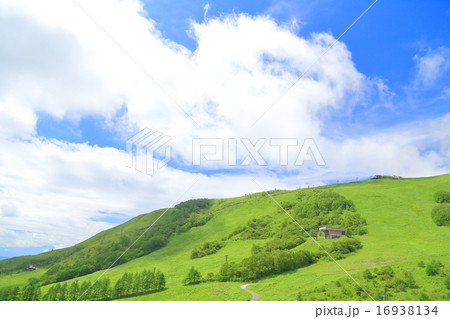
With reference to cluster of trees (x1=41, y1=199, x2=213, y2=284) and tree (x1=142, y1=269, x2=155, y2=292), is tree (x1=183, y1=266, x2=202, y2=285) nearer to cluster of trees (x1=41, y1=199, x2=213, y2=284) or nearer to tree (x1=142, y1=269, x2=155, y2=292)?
tree (x1=142, y1=269, x2=155, y2=292)

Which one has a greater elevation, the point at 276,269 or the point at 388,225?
the point at 388,225

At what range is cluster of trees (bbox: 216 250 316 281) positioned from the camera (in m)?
65.8

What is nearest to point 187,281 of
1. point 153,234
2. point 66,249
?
point 153,234

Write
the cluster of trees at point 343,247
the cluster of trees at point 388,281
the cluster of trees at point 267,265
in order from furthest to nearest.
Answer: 1. the cluster of trees at point 343,247
2. the cluster of trees at point 267,265
3. the cluster of trees at point 388,281

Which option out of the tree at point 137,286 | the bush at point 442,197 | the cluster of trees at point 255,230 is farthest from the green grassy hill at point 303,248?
the bush at point 442,197

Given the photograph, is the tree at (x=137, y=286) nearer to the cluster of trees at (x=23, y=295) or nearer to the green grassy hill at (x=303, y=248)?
the green grassy hill at (x=303, y=248)

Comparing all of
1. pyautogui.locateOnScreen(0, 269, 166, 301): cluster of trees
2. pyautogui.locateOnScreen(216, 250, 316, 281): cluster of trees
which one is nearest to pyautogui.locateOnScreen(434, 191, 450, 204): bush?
pyautogui.locateOnScreen(216, 250, 316, 281): cluster of trees

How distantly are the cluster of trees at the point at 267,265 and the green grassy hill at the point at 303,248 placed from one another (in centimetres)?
181

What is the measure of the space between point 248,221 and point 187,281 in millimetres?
74043

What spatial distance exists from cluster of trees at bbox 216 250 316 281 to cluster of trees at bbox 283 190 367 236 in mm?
30711

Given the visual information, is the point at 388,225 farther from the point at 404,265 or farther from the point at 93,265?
the point at 93,265

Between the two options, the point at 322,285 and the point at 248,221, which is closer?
the point at 322,285

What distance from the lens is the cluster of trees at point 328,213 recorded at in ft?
328

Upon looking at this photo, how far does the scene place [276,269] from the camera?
65750 mm
